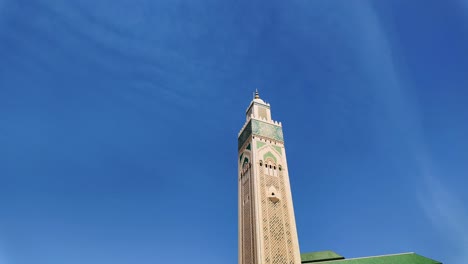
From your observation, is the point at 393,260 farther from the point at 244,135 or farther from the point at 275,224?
the point at 244,135

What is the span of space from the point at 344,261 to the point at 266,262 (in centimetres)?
404

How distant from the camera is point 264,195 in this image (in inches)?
637

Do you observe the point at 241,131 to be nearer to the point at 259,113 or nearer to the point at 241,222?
the point at 259,113

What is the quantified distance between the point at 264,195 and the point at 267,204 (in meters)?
0.46

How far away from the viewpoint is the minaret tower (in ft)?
48.6

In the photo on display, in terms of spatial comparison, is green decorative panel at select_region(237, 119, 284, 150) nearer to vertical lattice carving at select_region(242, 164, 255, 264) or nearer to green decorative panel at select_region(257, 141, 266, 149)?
green decorative panel at select_region(257, 141, 266, 149)

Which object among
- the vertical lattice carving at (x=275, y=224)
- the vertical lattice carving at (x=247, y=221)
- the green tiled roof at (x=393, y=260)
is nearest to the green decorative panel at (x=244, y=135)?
the vertical lattice carving at (x=247, y=221)

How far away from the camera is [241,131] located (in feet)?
65.7

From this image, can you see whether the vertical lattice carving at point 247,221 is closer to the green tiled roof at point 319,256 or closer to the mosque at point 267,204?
the mosque at point 267,204

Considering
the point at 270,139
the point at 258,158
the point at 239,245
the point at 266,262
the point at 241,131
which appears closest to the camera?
the point at 266,262

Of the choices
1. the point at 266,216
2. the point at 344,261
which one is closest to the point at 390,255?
the point at 344,261

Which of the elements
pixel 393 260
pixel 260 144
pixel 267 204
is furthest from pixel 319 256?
pixel 260 144

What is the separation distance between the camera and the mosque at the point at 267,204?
14859 mm

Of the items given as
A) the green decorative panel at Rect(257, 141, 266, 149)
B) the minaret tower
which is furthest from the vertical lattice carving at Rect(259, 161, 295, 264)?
the green decorative panel at Rect(257, 141, 266, 149)
